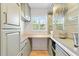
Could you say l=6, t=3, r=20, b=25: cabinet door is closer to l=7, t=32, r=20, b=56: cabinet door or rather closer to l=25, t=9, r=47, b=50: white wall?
l=7, t=32, r=20, b=56: cabinet door

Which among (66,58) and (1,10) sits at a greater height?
(1,10)

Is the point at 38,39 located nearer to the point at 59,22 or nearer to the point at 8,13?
the point at 59,22

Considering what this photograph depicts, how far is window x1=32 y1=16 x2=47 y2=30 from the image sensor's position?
19.2 ft

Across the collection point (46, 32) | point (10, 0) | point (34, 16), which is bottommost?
point (46, 32)

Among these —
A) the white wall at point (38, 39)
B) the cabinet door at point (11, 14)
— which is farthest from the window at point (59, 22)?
the white wall at point (38, 39)

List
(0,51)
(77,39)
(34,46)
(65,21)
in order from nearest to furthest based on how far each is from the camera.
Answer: (0,51)
(77,39)
(65,21)
(34,46)

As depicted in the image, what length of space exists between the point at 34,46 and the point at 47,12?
164 cm

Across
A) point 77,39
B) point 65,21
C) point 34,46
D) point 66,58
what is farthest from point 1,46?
point 34,46

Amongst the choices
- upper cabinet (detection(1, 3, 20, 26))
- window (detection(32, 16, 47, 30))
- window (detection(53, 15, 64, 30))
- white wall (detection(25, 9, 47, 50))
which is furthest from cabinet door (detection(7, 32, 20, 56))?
→ window (detection(32, 16, 47, 30))

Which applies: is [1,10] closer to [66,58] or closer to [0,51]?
[0,51]

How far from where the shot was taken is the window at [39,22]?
19.2 feet

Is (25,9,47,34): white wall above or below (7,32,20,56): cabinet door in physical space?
above

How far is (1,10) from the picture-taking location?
1101mm

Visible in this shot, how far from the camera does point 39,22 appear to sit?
19.6 ft
